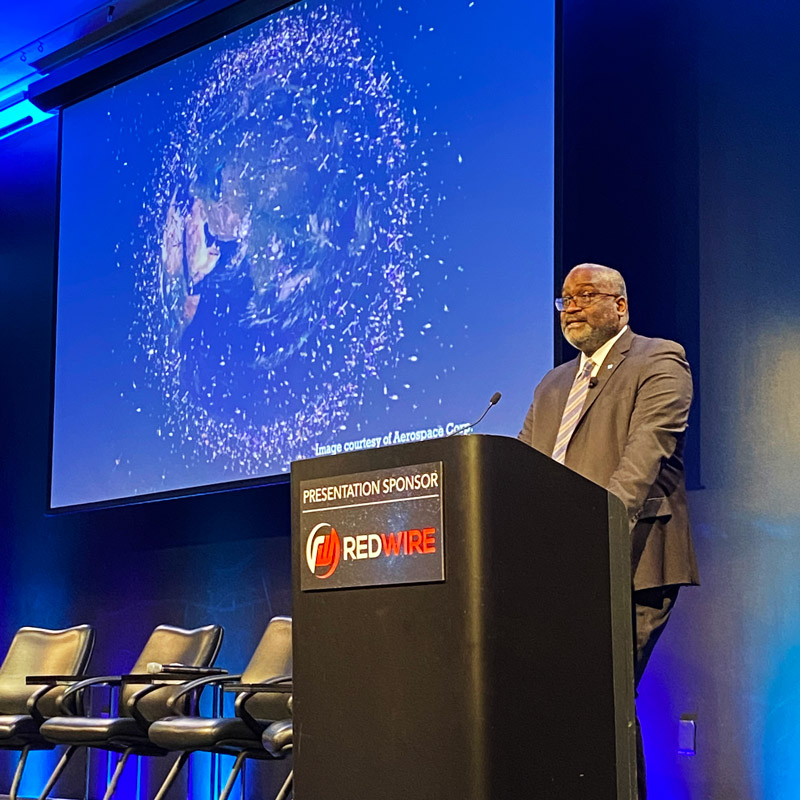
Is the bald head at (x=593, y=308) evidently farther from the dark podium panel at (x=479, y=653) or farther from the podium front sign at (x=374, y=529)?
the podium front sign at (x=374, y=529)

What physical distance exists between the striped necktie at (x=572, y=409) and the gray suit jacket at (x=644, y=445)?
0.02m

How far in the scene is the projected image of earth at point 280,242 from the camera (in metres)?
5.37

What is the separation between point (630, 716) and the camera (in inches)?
87.4

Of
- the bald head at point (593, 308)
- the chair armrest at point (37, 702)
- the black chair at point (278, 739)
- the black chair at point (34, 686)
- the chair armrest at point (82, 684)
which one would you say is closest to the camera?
the bald head at point (593, 308)

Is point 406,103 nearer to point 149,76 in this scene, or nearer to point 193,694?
point 149,76

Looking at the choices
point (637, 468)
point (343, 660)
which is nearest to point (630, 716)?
point (343, 660)

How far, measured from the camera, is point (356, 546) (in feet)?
6.81

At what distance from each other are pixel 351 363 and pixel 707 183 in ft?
5.43

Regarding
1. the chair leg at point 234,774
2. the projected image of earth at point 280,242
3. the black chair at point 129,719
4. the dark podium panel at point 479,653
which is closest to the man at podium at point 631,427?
the dark podium panel at point 479,653

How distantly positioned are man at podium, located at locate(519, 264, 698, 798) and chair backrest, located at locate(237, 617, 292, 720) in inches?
60.4

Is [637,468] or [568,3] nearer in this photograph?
[637,468]

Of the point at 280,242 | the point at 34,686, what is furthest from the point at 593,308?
the point at 34,686

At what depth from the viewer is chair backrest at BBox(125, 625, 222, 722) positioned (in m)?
4.88

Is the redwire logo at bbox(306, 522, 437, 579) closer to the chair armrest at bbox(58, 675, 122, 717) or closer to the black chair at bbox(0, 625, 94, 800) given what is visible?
the chair armrest at bbox(58, 675, 122, 717)
